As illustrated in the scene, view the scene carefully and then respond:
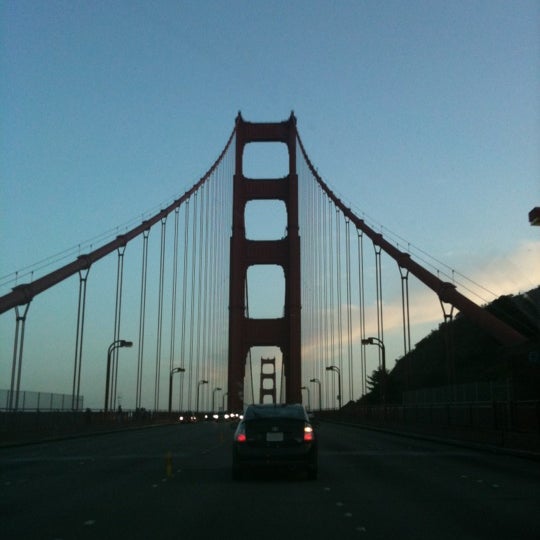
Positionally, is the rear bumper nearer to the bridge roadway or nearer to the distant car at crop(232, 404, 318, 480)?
the distant car at crop(232, 404, 318, 480)

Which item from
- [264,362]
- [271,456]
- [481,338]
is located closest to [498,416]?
[271,456]

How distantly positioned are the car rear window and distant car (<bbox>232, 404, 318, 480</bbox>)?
0.6 inches

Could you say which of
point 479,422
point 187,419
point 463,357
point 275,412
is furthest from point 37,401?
point 463,357

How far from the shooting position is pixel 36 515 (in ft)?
30.2

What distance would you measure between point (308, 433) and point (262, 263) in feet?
153

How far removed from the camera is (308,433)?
512 inches

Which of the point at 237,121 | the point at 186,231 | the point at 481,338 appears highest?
the point at 237,121

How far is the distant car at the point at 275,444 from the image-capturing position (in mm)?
12859

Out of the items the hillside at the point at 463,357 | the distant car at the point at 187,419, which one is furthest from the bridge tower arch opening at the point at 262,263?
the distant car at the point at 187,419

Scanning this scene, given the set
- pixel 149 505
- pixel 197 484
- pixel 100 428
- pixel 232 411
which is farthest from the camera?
pixel 232 411

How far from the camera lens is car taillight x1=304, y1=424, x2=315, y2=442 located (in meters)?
12.9

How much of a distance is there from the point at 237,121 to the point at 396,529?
57.8m

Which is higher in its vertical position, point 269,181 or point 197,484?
point 269,181

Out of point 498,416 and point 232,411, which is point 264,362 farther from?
point 498,416
